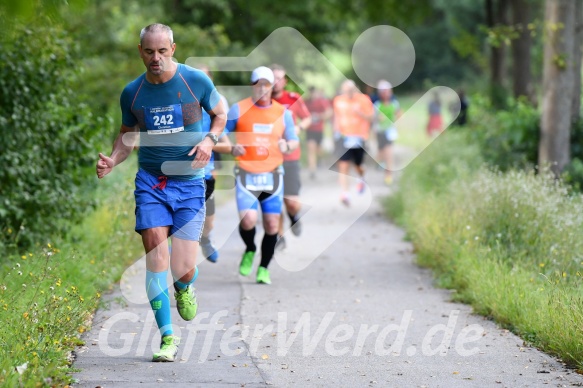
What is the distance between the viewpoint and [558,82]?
1411 cm

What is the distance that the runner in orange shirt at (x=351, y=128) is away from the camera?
1838cm

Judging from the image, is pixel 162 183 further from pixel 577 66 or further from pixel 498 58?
pixel 498 58

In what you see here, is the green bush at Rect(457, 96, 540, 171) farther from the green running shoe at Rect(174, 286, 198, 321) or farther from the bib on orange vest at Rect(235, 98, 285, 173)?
the green running shoe at Rect(174, 286, 198, 321)

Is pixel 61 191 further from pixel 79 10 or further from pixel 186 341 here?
pixel 79 10

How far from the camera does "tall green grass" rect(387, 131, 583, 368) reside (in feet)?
23.9

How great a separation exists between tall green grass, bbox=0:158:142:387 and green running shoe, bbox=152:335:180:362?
0.53m

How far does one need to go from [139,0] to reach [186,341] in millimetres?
20687

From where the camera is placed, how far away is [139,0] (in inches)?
1062

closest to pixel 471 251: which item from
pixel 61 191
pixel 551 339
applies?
pixel 551 339

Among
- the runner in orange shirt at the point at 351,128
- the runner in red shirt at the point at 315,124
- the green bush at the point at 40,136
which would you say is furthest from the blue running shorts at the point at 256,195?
the runner in red shirt at the point at 315,124

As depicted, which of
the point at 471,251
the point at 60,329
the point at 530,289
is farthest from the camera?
the point at 471,251

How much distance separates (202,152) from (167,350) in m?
1.26

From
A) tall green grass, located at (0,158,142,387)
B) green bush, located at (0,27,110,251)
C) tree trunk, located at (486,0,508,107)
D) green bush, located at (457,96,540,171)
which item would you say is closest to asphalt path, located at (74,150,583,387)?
tall green grass, located at (0,158,142,387)

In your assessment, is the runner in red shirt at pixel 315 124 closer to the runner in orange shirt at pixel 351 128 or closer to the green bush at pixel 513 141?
the runner in orange shirt at pixel 351 128
